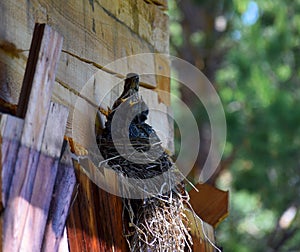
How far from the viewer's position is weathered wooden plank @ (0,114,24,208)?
1188 mm

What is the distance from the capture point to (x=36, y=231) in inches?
49.0

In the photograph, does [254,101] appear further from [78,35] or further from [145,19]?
[78,35]

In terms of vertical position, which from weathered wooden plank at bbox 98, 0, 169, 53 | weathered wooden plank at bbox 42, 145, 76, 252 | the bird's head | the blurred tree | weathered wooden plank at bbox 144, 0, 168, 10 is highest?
the blurred tree

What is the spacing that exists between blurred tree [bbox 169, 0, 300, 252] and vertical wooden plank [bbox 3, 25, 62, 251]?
464cm

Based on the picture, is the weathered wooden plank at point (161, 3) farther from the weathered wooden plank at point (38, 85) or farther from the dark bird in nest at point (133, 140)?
the weathered wooden plank at point (38, 85)

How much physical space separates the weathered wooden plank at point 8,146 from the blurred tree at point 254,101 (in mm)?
4744

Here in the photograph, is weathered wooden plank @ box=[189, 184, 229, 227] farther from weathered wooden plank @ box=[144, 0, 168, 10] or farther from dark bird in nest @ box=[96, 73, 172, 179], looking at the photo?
weathered wooden plank @ box=[144, 0, 168, 10]

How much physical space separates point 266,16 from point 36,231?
5.29 metres

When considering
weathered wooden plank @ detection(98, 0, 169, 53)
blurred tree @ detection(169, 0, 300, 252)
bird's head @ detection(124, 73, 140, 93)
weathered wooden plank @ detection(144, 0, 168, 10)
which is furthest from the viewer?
blurred tree @ detection(169, 0, 300, 252)

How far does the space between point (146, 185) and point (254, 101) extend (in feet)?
15.9

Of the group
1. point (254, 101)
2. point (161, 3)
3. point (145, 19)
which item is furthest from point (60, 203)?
point (254, 101)

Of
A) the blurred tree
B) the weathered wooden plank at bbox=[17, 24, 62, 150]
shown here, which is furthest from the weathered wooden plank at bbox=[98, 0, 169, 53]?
the blurred tree

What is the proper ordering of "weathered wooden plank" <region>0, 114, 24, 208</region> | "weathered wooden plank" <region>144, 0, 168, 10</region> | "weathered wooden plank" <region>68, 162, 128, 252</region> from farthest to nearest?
"weathered wooden plank" <region>144, 0, 168, 10</region>
"weathered wooden plank" <region>68, 162, 128, 252</region>
"weathered wooden plank" <region>0, 114, 24, 208</region>

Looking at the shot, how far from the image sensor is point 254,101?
6.31m
